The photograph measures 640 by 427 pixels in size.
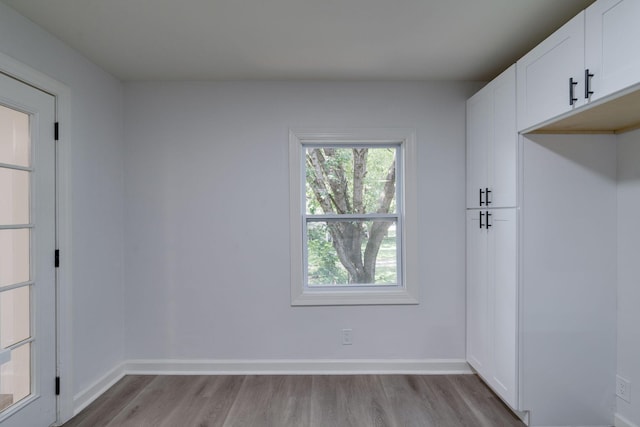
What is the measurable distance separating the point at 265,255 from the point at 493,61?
2.36 metres

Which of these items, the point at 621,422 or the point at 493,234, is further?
the point at 493,234

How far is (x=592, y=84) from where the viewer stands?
1.71m

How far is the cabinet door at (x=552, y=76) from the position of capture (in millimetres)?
1810

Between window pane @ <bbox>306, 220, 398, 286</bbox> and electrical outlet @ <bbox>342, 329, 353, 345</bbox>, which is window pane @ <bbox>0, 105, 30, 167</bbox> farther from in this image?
electrical outlet @ <bbox>342, 329, 353, 345</bbox>

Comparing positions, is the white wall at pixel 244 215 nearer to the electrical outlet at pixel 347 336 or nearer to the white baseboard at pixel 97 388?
the electrical outlet at pixel 347 336

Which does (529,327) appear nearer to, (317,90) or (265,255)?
(265,255)

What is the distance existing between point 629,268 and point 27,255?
358cm

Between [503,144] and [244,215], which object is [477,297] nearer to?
[503,144]

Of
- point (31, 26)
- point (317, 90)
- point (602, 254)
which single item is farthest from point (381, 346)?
point (31, 26)

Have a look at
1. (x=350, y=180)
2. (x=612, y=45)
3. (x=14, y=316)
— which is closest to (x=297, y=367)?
(x=350, y=180)

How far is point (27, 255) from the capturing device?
2.19 meters

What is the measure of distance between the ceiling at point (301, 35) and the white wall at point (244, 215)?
0.73ft

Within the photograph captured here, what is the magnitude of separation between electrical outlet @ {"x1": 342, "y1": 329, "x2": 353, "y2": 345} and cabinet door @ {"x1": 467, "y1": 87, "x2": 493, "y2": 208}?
1.47 m

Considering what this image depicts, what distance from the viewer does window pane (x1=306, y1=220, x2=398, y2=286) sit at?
130 inches
